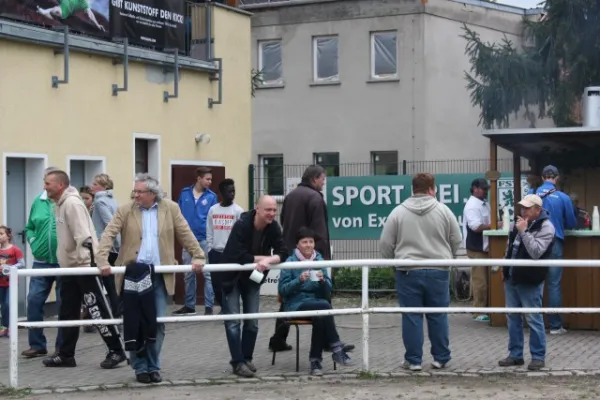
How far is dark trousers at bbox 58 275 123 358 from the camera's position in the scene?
10445 mm

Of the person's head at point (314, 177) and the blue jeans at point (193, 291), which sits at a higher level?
the person's head at point (314, 177)

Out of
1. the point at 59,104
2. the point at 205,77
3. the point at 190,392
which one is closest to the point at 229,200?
the point at 59,104

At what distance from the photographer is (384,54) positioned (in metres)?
31.4

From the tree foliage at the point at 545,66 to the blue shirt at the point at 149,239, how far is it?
803 inches

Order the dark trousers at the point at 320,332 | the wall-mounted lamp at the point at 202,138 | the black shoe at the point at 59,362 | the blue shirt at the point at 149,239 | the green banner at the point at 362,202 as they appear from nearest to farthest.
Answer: the blue shirt at the point at 149,239 → the dark trousers at the point at 320,332 → the black shoe at the point at 59,362 → the wall-mounted lamp at the point at 202,138 → the green banner at the point at 362,202

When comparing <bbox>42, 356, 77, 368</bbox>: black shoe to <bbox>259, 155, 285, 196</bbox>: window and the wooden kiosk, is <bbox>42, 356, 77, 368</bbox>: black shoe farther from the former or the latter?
<bbox>259, 155, 285, 196</bbox>: window

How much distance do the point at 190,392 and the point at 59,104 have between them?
617 centimetres

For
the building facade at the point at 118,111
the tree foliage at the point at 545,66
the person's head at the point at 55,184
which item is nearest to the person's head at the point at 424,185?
the person's head at the point at 55,184

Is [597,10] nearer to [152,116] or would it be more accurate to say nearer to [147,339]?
[152,116]

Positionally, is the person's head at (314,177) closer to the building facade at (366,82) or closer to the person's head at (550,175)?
the person's head at (550,175)

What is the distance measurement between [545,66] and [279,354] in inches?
805

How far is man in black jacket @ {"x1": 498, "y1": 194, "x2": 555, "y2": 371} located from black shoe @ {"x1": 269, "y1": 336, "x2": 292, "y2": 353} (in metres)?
2.13

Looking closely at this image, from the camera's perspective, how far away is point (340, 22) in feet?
104

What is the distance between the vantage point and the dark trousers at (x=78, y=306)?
10445mm
